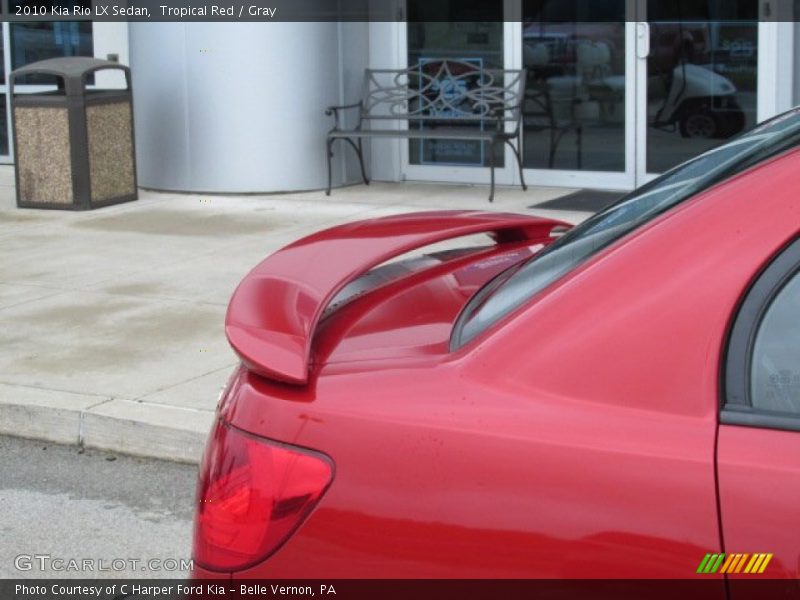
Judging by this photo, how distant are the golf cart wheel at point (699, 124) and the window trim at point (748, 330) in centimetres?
905

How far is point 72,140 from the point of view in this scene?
10.7 metres

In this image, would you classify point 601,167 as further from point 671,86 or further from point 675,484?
point 675,484

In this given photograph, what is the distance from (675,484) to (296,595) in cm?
65

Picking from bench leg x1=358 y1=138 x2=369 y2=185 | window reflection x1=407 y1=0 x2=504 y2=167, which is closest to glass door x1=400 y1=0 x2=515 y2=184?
window reflection x1=407 y1=0 x2=504 y2=167

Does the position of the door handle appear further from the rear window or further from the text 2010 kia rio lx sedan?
the text 2010 kia rio lx sedan

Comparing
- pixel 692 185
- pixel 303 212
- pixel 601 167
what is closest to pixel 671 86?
pixel 601 167

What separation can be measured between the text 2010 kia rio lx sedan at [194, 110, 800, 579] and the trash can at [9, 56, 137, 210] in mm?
8596

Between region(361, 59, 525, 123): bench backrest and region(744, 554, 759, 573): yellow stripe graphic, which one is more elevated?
region(361, 59, 525, 123): bench backrest

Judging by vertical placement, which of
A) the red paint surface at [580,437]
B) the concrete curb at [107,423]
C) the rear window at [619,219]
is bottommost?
the concrete curb at [107,423]

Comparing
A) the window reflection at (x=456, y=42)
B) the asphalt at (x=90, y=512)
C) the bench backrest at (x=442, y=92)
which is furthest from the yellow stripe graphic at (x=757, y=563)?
the window reflection at (x=456, y=42)

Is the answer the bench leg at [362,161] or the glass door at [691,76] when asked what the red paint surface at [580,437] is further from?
the bench leg at [362,161]

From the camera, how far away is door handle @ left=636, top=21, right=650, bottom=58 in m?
10.9

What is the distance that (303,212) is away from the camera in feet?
35.3

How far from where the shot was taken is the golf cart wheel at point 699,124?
10867 millimetres
